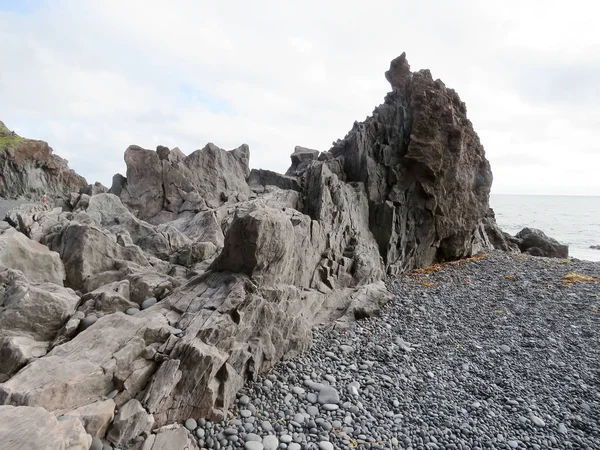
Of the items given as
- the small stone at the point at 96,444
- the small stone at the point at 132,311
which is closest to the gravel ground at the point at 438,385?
the small stone at the point at 96,444

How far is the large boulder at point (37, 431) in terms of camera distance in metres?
3.86

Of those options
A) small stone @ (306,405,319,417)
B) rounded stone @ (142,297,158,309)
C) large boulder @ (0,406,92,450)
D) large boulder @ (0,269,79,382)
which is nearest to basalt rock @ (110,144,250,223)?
rounded stone @ (142,297,158,309)

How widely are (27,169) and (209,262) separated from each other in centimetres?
3914

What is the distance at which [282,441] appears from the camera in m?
6.00

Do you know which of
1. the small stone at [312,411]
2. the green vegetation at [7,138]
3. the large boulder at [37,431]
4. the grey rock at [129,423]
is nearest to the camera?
the large boulder at [37,431]

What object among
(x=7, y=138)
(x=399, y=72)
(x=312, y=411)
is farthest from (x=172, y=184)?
(x=7, y=138)

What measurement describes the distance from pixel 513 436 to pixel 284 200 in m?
10.6

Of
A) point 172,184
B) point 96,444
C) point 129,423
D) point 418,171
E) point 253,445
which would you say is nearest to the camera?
point 96,444

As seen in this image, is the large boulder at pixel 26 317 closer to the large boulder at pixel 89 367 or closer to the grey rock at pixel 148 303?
the large boulder at pixel 89 367

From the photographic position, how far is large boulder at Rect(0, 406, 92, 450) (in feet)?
12.7

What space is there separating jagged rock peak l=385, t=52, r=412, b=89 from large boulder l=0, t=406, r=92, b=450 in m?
19.1

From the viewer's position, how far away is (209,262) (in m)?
9.82

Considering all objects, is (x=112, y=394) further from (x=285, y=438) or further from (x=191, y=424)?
(x=285, y=438)

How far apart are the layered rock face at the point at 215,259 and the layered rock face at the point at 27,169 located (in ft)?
94.0
